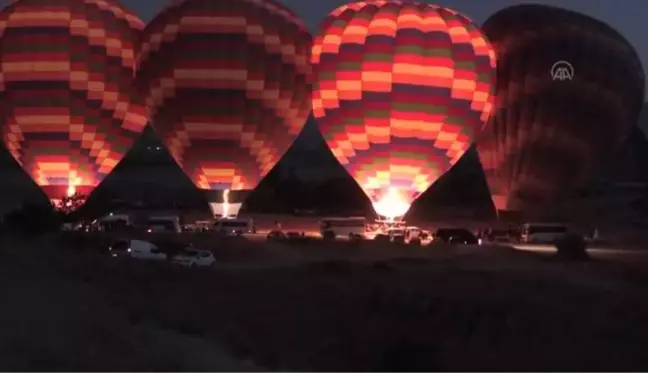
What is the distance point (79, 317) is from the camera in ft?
50.1

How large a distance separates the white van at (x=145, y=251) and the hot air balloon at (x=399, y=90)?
889 centimetres

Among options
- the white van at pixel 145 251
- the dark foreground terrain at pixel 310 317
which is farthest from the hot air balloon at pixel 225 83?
the dark foreground terrain at pixel 310 317

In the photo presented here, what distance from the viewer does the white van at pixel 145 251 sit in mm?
28359

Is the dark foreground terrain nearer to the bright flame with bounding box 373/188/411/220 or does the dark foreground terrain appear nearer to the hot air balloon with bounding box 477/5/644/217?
the bright flame with bounding box 373/188/411/220

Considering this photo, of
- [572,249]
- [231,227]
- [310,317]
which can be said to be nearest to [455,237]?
[572,249]

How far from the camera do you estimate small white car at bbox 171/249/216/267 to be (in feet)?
90.4

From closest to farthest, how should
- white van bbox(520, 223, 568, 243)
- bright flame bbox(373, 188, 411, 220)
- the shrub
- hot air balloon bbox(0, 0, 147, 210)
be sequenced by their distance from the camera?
the shrub → bright flame bbox(373, 188, 411, 220) → hot air balloon bbox(0, 0, 147, 210) → white van bbox(520, 223, 568, 243)

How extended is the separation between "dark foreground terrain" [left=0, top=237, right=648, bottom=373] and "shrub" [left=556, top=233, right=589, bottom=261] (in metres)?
4.83

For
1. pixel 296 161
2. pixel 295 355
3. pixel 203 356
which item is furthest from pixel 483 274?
pixel 296 161

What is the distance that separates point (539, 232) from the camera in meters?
42.2

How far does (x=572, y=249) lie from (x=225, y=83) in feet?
38.3

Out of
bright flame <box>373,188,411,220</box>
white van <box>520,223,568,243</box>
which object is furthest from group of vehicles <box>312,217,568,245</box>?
bright flame <box>373,188,411,220</box>

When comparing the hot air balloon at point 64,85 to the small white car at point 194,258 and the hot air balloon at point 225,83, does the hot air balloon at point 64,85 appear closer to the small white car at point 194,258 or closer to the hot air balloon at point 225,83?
the hot air balloon at point 225,83

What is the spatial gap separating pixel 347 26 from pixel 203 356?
22.3m
